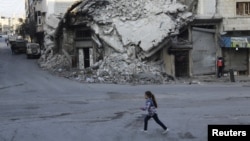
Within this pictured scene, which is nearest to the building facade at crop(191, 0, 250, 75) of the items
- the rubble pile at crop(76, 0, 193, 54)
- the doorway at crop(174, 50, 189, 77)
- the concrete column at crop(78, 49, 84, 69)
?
the doorway at crop(174, 50, 189, 77)

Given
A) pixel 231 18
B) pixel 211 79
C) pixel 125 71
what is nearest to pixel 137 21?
pixel 125 71

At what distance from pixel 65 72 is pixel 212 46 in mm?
11918

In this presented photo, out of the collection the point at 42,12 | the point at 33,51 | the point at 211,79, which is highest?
the point at 42,12

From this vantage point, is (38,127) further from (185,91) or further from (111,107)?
(185,91)

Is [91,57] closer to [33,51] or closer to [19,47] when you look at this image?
[33,51]

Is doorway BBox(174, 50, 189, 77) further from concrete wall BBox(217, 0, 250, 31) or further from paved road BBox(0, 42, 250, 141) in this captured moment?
paved road BBox(0, 42, 250, 141)

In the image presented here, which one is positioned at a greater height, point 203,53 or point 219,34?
point 219,34

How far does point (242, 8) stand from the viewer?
1375 inches

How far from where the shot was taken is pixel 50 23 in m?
43.4

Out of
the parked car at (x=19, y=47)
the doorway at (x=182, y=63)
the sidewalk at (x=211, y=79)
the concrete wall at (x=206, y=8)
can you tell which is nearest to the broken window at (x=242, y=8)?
the concrete wall at (x=206, y=8)

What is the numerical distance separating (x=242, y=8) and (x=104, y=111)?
20.9 metres

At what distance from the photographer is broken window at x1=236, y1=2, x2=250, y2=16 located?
34844 mm

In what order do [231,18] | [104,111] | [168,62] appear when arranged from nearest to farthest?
[104,111]
[168,62]
[231,18]

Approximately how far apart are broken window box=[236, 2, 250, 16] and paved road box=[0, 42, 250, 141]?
1138cm
